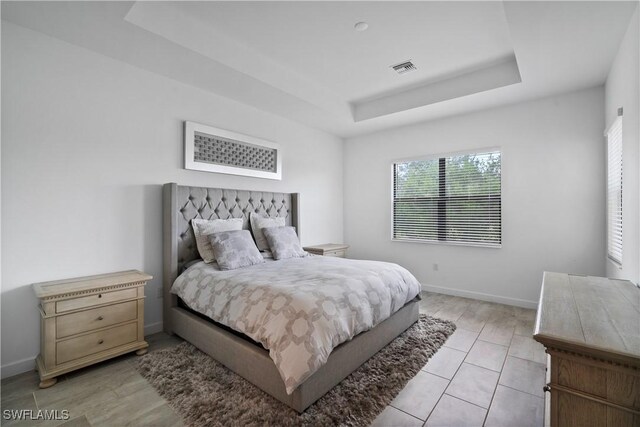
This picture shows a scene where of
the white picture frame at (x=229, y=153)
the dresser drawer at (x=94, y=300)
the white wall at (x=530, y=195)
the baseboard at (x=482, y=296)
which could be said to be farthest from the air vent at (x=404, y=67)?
the dresser drawer at (x=94, y=300)

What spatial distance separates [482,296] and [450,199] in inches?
56.7

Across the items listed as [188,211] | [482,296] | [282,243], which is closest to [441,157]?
[482,296]

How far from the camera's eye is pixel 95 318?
2.26m

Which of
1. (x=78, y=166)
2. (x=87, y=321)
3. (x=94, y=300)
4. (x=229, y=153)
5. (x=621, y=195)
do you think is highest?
(x=229, y=153)

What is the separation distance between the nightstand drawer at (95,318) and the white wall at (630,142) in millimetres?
3845

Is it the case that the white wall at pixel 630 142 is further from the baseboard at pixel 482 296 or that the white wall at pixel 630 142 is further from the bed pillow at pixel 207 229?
the bed pillow at pixel 207 229

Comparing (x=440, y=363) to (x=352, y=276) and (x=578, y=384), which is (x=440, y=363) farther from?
(x=578, y=384)

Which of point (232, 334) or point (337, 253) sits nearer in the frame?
point (232, 334)

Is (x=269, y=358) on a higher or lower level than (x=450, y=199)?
lower

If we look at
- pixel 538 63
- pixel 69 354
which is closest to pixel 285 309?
pixel 69 354

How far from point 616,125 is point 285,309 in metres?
3.44

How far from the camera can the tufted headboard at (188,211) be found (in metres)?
2.91

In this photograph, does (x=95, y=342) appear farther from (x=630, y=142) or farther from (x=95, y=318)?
(x=630, y=142)

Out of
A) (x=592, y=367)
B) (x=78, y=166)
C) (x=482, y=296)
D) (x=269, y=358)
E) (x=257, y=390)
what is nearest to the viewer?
(x=592, y=367)
